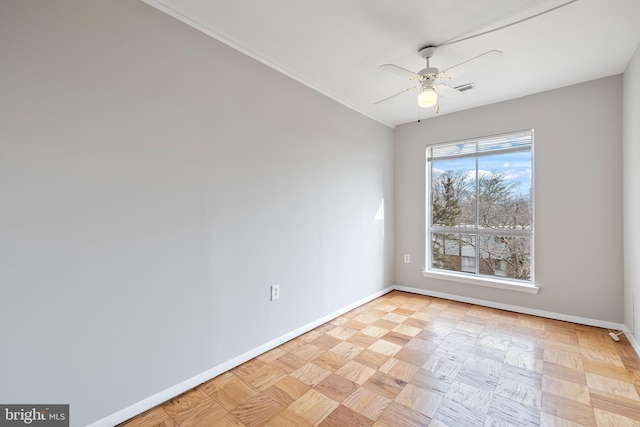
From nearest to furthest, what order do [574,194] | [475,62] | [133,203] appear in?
[133,203] < [475,62] < [574,194]

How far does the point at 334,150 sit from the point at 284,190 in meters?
0.87

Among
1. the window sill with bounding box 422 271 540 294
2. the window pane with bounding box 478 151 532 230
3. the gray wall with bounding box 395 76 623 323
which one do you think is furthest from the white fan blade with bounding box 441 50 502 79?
the window sill with bounding box 422 271 540 294

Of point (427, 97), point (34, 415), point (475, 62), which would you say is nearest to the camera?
point (34, 415)

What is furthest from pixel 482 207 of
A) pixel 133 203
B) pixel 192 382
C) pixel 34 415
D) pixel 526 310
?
pixel 34 415

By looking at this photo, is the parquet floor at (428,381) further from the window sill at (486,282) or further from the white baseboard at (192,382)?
the window sill at (486,282)

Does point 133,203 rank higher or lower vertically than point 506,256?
higher

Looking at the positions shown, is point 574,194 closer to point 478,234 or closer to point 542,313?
point 478,234

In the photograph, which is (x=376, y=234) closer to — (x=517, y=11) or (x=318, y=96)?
(x=318, y=96)

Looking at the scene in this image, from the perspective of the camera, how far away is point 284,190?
245 centimetres

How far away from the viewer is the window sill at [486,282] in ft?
10.1

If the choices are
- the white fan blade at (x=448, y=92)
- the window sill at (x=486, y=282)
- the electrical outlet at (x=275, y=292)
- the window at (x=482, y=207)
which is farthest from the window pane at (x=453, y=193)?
the electrical outlet at (x=275, y=292)

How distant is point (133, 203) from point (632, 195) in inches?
147

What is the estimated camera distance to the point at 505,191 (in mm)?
3293

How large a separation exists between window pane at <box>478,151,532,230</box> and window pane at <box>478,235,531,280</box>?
168mm
